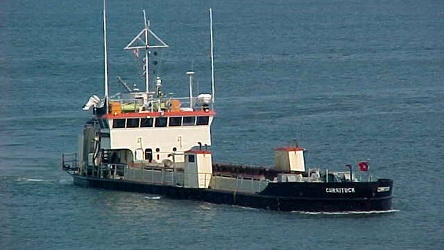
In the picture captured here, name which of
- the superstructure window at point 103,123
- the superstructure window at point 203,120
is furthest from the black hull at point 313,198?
the superstructure window at point 103,123

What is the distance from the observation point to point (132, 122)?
76.1 metres

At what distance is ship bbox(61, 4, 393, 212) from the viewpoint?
67625mm

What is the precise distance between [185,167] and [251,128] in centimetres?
2088

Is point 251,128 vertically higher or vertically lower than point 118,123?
higher

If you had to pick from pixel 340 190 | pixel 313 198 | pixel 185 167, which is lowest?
pixel 313 198

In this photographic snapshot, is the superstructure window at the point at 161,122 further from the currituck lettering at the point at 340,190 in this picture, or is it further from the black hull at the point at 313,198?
the currituck lettering at the point at 340,190

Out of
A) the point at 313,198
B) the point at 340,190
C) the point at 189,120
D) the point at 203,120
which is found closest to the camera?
the point at 340,190

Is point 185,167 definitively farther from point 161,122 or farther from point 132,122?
point 132,122

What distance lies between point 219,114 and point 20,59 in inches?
1856

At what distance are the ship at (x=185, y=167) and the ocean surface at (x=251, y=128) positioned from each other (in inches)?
24.1

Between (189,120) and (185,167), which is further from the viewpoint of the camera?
(189,120)

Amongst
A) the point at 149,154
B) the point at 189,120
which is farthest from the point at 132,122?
the point at 189,120

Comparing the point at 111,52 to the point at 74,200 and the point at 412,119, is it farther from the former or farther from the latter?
the point at 74,200

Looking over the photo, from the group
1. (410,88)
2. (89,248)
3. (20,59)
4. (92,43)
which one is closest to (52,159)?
(89,248)
